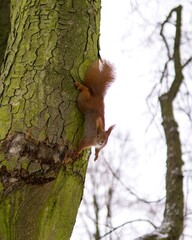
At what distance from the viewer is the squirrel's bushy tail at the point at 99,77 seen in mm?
896

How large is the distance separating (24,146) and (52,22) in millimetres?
283

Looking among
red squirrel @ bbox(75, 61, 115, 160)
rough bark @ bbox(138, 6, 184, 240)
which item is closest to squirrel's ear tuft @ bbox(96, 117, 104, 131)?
red squirrel @ bbox(75, 61, 115, 160)

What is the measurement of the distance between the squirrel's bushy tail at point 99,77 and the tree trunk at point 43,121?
2cm

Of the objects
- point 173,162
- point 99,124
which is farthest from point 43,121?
point 173,162

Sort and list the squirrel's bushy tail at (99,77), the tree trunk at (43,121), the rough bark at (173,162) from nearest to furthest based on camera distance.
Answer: the tree trunk at (43,121), the squirrel's bushy tail at (99,77), the rough bark at (173,162)

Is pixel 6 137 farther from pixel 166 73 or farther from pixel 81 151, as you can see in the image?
pixel 166 73

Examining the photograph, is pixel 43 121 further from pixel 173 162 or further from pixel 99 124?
pixel 173 162

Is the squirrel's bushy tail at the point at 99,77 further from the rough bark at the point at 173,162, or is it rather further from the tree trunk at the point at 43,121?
the rough bark at the point at 173,162

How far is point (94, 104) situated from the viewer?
87cm

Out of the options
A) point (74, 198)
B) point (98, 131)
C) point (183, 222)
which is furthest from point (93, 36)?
point (183, 222)

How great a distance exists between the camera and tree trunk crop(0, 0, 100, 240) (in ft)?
2.60

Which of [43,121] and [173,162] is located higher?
[173,162]

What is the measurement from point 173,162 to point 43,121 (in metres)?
1.69

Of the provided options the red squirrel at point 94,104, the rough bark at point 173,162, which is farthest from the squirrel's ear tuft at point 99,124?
the rough bark at point 173,162
